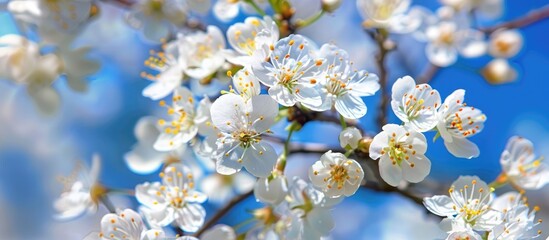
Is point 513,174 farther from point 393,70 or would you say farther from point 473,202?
point 393,70

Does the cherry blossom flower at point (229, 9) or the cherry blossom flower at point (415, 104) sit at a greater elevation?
the cherry blossom flower at point (415, 104)

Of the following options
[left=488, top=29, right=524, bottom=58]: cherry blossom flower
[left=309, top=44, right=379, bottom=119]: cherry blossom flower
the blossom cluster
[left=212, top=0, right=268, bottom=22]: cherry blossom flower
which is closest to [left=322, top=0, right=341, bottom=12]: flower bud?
the blossom cluster

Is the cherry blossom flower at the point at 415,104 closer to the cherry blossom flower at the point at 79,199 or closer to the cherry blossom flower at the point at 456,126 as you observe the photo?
the cherry blossom flower at the point at 456,126

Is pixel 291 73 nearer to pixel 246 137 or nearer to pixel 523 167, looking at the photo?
pixel 246 137

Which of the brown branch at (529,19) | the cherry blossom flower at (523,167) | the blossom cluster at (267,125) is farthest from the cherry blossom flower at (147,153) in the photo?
the brown branch at (529,19)

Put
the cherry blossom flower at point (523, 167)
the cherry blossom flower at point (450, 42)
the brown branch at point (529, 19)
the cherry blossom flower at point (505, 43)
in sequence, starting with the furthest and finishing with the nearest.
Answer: the cherry blossom flower at point (505, 43) < the cherry blossom flower at point (450, 42) < the brown branch at point (529, 19) < the cherry blossom flower at point (523, 167)

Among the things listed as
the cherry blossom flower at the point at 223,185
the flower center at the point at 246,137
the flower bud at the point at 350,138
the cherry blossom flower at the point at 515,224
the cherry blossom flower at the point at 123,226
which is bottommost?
the cherry blossom flower at the point at 223,185

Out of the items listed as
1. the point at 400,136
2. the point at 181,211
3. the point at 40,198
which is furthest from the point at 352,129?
the point at 40,198
